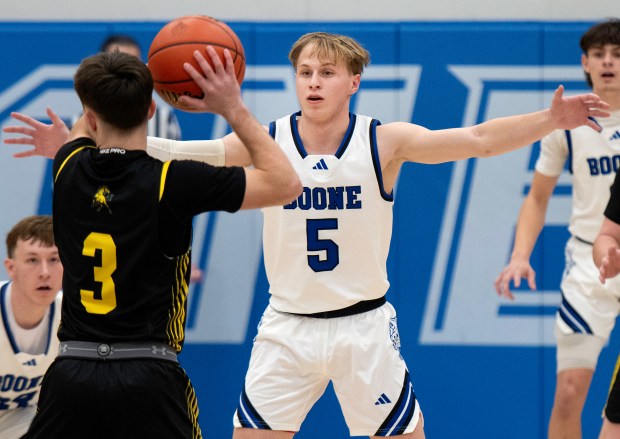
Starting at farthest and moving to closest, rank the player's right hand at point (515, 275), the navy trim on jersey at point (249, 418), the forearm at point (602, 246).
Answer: the player's right hand at point (515, 275) → the navy trim on jersey at point (249, 418) → the forearm at point (602, 246)

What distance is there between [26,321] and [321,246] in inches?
A: 72.6

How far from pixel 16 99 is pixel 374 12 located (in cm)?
260

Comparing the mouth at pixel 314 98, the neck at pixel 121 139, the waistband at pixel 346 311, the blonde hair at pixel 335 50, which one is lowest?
the waistband at pixel 346 311

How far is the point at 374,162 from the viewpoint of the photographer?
5277mm

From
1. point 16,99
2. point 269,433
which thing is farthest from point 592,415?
point 16,99

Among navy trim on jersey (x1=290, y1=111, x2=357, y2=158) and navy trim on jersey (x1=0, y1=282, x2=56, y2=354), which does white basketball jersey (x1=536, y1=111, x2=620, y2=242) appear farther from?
navy trim on jersey (x1=0, y1=282, x2=56, y2=354)

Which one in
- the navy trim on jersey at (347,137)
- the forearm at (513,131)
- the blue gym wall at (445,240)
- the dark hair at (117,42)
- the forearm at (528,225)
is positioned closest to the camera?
the forearm at (513,131)

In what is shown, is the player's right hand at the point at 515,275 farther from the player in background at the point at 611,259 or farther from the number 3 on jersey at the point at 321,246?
the number 3 on jersey at the point at 321,246

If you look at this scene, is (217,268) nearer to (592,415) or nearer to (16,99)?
(16,99)

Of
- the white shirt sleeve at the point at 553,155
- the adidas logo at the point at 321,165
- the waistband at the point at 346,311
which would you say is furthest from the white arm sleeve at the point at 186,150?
the white shirt sleeve at the point at 553,155

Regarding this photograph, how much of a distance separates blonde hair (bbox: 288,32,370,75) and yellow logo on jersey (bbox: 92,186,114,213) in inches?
74.5

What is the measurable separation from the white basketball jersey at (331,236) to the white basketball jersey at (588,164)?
2019mm

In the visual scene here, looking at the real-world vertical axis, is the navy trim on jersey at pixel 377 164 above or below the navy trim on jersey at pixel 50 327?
above

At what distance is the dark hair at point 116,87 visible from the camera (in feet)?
12.3
